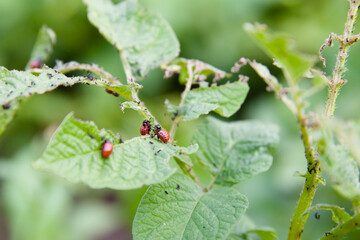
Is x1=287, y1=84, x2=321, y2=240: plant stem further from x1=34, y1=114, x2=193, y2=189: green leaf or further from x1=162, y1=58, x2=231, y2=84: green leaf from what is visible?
x1=162, y1=58, x2=231, y2=84: green leaf

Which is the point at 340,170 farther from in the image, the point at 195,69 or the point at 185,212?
the point at 195,69

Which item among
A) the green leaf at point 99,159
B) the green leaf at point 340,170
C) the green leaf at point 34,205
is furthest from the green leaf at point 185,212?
the green leaf at point 34,205

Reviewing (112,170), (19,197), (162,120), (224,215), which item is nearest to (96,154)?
(112,170)

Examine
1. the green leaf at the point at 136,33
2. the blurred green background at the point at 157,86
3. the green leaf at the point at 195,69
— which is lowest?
the green leaf at the point at 195,69

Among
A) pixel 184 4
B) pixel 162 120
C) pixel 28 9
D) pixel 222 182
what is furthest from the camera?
pixel 28 9

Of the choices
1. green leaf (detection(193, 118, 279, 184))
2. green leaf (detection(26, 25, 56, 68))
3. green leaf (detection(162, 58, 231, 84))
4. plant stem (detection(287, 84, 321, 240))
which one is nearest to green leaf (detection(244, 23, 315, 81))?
plant stem (detection(287, 84, 321, 240))

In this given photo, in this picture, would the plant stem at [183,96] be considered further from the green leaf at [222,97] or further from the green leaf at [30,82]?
the green leaf at [30,82]

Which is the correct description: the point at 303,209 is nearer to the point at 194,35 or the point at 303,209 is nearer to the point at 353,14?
the point at 353,14

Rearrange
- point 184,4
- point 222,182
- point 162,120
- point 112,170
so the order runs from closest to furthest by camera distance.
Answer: point 112,170 → point 222,182 → point 162,120 → point 184,4
